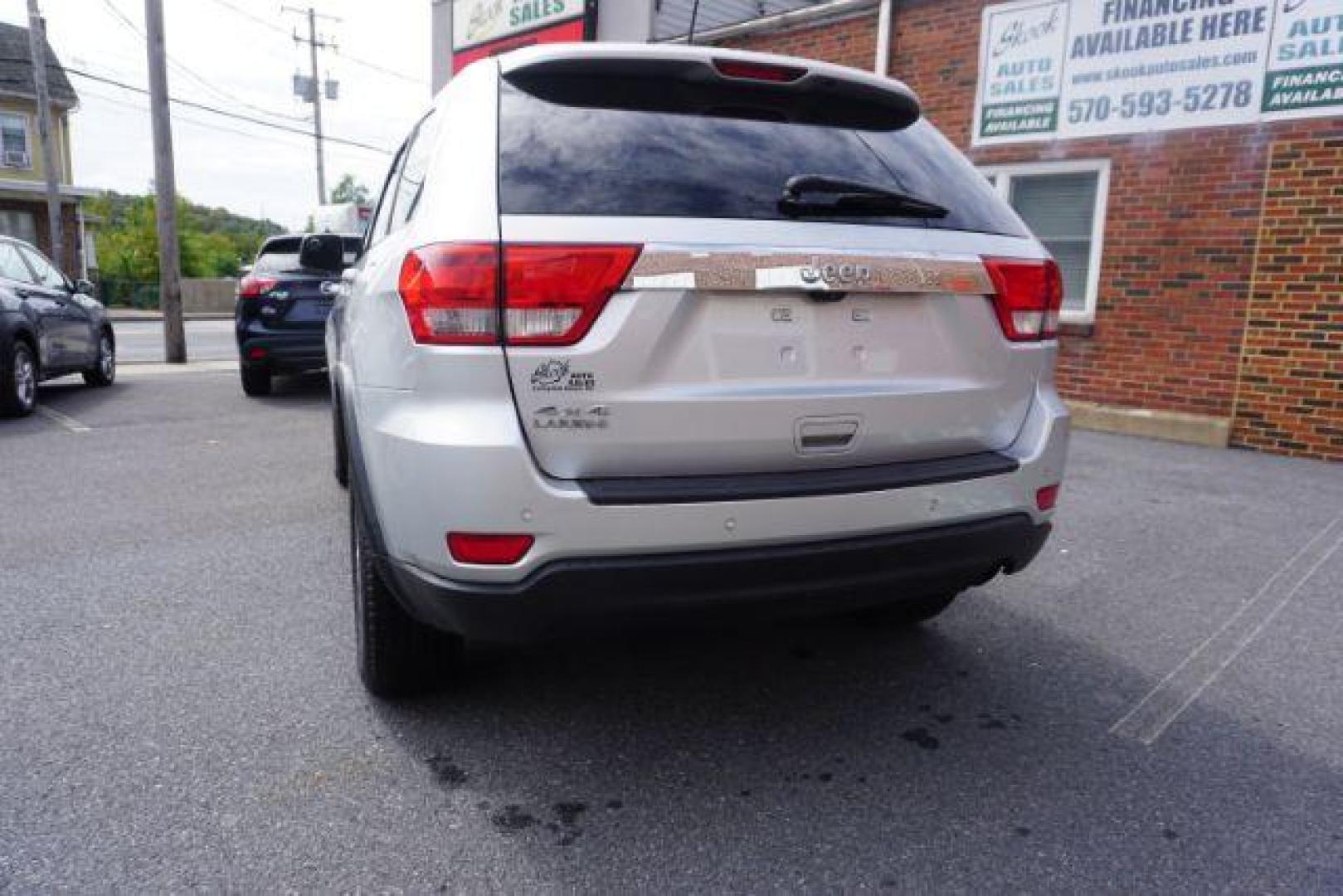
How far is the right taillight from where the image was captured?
245 centimetres

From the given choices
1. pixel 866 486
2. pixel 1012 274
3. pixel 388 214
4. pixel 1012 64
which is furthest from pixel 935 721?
pixel 1012 64

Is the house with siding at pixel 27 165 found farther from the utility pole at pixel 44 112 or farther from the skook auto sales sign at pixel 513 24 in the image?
the skook auto sales sign at pixel 513 24

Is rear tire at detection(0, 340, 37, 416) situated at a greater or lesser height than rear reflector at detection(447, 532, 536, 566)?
lesser

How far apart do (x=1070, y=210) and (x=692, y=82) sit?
7.37m

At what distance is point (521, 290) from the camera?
1945 millimetres

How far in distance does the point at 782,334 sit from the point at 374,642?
4.68 feet

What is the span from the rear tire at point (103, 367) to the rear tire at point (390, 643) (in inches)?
333

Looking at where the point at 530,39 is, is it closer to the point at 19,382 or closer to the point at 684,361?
the point at 19,382

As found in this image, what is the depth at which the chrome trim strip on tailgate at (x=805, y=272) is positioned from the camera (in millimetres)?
2014

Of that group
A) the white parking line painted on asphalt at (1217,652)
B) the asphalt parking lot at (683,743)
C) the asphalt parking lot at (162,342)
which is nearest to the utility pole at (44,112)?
the asphalt parking lot at (162,342)

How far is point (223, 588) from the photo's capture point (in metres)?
3.72

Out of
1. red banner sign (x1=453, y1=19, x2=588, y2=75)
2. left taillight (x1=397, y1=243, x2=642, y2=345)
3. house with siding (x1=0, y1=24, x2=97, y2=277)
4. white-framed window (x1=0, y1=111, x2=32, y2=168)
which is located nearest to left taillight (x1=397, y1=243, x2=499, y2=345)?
left taillight (x1=397, y1=243, x2=642, y2=345)

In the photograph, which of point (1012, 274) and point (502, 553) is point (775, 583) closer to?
point (502, 553)

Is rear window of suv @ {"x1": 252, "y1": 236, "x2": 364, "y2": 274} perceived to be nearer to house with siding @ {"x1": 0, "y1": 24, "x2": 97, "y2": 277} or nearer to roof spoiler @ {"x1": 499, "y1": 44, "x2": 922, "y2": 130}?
roof spoiler @ {"x1": 499, "y1": 44, "x2": 922, "y2": 130}
